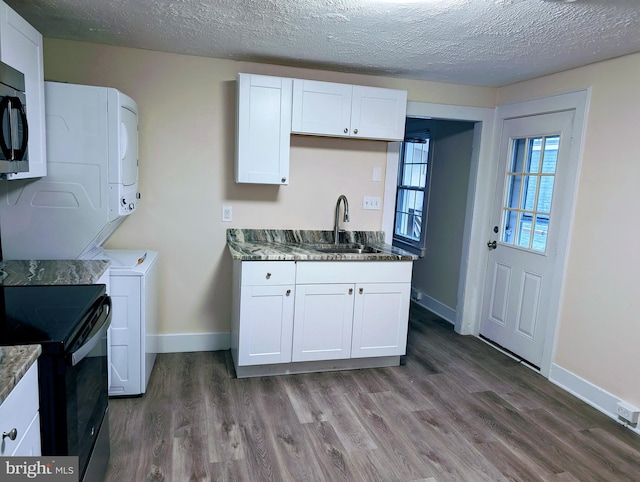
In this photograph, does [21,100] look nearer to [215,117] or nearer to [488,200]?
[215,117]

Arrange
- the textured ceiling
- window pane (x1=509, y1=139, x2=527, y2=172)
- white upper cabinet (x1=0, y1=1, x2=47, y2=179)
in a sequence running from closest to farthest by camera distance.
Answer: white upper cabinet (x1=0, y1=1, x2=47, y2=179), the textured ceiling, window pane (x1=509, y1=139, x2=527, y2=172)

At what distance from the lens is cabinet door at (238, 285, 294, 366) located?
2955 mm

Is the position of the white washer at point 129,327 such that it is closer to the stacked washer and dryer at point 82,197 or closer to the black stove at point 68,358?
the stacked washer and dryer at point 82,197

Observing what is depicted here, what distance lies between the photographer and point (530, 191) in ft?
11.6

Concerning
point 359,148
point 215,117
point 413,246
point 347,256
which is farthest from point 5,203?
point 413,246

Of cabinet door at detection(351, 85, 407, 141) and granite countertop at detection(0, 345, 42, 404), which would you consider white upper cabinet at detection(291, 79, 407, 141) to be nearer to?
cabinet door at detection(351, 85, 407, 141)

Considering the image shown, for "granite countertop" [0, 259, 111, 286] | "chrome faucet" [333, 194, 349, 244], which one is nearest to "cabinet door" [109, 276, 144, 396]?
"granite countertop" [0, 259, 111, 286]

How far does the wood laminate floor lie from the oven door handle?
779 mm

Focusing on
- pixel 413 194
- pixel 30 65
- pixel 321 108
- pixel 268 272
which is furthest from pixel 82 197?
pixel 413 194

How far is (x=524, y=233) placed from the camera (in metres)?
3.58

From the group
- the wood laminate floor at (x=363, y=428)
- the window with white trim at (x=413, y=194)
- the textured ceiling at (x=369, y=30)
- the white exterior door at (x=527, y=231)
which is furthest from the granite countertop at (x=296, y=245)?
the window with white trim at (x=413, y=194)

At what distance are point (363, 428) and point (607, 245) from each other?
76.9 inches

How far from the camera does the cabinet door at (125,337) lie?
2609mm

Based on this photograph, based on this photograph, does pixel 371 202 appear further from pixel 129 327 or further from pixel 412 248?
pixel 129 327
